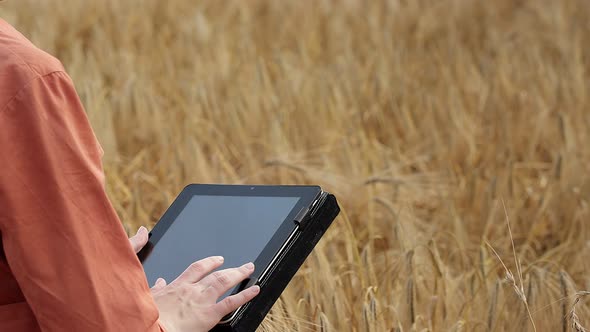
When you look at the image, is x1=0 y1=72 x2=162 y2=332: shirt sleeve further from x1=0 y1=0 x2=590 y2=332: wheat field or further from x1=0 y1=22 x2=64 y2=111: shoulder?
x1=0 y1=0 x2=590 y2=332: wheat field

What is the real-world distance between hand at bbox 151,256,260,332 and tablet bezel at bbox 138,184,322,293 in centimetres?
3

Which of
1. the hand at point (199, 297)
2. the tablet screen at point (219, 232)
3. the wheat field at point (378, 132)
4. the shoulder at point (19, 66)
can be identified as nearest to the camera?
the shoulder at point (19, 66)

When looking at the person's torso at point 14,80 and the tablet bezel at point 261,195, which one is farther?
the tablet bezel at point 261,195

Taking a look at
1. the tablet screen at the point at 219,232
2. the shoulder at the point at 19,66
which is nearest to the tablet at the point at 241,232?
the tablet screen at the point at 219,232

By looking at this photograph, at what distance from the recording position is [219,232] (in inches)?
48.8

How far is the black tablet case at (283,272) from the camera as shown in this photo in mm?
1099

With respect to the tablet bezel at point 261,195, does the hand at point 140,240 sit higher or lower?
lower

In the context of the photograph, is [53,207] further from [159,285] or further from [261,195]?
[261,195]

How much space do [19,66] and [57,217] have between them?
0.43ft

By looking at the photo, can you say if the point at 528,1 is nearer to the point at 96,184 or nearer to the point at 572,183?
the point at 572,183

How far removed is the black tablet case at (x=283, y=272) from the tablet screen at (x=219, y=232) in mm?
36

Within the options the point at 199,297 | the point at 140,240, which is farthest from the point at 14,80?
the point at 140,240

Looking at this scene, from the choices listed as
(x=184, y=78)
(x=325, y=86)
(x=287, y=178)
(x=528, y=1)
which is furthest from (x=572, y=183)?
(x=528, y=1)

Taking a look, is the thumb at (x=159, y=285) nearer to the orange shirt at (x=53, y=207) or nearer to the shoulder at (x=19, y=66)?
the orange shirt at (x=53, y=207)
